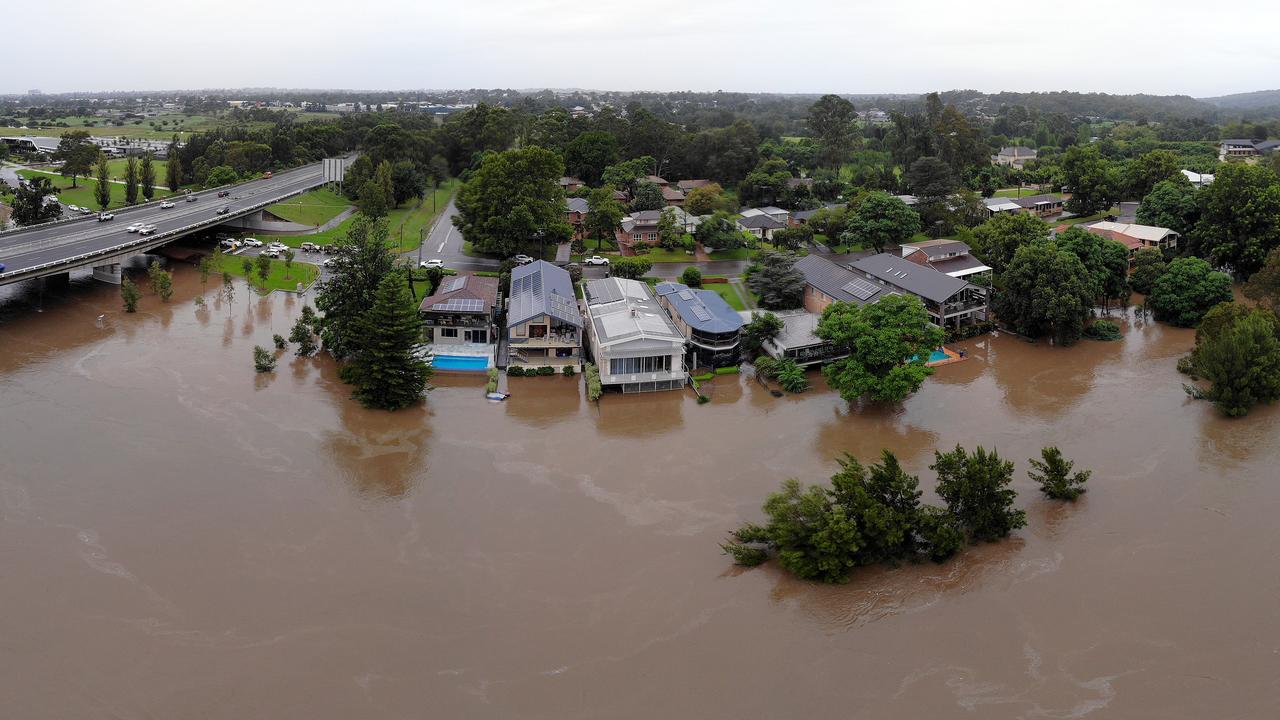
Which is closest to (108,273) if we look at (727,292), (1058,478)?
(727,292)

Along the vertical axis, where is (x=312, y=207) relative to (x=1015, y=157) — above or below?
below

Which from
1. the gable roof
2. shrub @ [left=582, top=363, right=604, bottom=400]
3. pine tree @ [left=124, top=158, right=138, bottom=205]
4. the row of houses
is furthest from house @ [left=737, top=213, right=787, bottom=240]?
pine tree @ [left=124, top=158, right=138, bottom=205]

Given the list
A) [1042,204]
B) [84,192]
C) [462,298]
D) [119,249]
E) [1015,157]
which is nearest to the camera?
[462,298]

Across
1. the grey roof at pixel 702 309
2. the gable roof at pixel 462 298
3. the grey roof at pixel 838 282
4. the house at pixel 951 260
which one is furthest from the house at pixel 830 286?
the gable roof at pixel 462 298

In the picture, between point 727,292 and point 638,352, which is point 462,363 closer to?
point 638,352

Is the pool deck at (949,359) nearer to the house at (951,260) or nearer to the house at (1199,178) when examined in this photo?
the house at (951,260)

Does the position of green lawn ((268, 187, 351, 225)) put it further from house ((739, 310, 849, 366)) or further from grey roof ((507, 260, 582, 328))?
house ((739, 310, 849, 366))

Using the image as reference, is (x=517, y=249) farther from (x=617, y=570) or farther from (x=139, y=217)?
(x=617, y=570)
